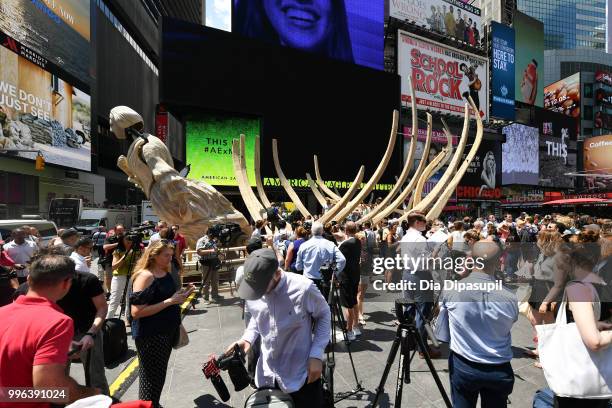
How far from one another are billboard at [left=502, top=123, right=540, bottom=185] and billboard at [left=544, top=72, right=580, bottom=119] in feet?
86.6

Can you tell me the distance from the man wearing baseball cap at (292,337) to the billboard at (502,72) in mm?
45892

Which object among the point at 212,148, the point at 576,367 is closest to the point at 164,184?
the point at 576,367

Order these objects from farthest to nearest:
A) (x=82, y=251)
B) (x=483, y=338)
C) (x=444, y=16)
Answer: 1. (x=444, y=16)
2. (x=82, y=251)
3. (x=483, y=338)

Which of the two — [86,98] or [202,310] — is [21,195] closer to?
[86,98]

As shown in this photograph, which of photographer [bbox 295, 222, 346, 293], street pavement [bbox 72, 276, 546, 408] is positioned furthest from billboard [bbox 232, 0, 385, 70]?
street pavement [bbox 72, 276, 546, 408]

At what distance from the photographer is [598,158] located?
4756 centimetres

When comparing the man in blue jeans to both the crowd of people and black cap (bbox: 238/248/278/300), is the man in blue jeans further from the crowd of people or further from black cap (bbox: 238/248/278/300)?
black cap (bbox: 238/248/278/300)

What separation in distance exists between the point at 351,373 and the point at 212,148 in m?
20.6

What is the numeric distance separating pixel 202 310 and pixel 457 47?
141 ft

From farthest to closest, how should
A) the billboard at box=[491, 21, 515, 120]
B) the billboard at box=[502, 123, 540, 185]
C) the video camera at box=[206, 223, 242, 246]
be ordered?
the billboard at box=[502, 123, 540, 185] → the billboard at box=[491, 21, 515, 120] → the video camera at box=[206, 223, 242, 246]

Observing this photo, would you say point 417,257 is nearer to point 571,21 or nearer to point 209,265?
point 209,265

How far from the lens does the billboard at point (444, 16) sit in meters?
34.7

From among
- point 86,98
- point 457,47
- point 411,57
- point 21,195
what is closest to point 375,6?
point 411,57

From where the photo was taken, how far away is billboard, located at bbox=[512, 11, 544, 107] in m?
45.4
